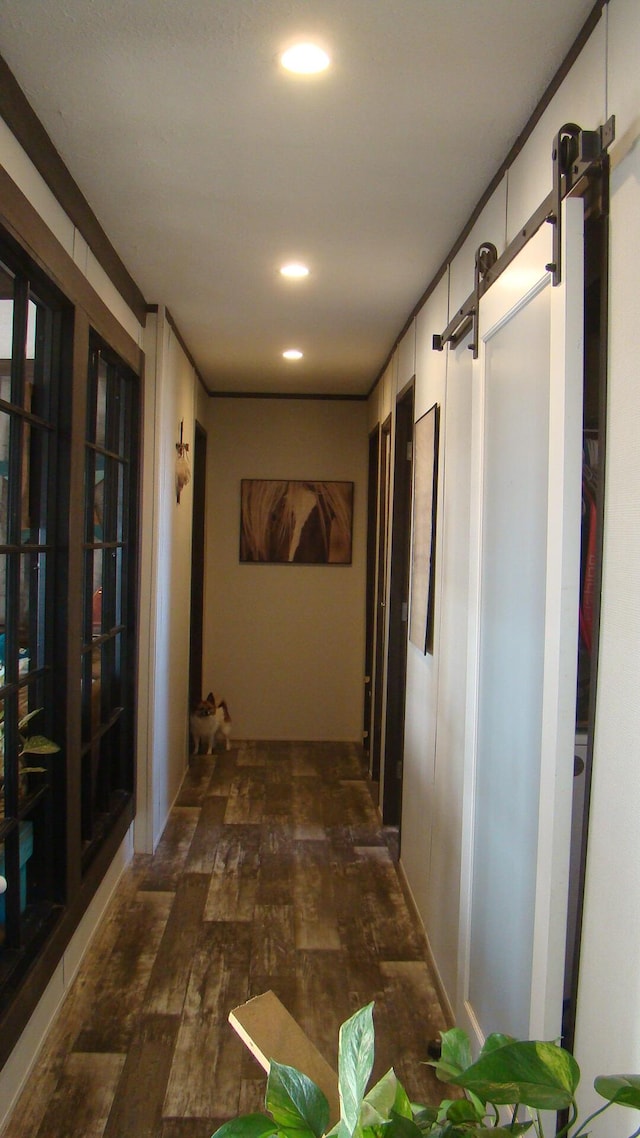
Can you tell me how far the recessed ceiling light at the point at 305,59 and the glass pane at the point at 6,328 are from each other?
31.3 inches

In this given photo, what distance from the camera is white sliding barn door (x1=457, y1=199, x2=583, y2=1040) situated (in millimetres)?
1379

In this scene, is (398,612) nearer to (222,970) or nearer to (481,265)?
(222,970)

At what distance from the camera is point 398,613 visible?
4.03m

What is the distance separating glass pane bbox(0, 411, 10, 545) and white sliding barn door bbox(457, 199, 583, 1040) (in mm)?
1155

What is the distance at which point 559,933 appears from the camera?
140 centimetres

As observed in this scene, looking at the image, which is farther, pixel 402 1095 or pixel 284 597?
pixel 284 597

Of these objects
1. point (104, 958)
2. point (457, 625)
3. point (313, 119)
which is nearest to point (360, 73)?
point (313, 119)

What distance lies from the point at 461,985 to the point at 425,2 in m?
2.28

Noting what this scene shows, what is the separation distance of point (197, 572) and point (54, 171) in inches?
138

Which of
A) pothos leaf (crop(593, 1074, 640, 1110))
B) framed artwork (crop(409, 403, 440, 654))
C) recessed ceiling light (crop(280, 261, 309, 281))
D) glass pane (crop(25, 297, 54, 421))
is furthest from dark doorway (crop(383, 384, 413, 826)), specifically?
pothos leaf (crop(593, 1074, 640, 1110))

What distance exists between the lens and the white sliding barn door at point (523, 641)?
1.38 m

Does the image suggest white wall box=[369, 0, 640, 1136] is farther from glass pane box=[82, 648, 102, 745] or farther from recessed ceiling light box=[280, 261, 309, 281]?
glass pane box=[82, 648, 102, 745]

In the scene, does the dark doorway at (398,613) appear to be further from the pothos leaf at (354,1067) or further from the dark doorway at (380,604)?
the pothos leaf at (354,1067)

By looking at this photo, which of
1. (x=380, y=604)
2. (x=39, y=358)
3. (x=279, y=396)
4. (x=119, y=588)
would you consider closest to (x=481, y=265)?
(x=39, y=358)
